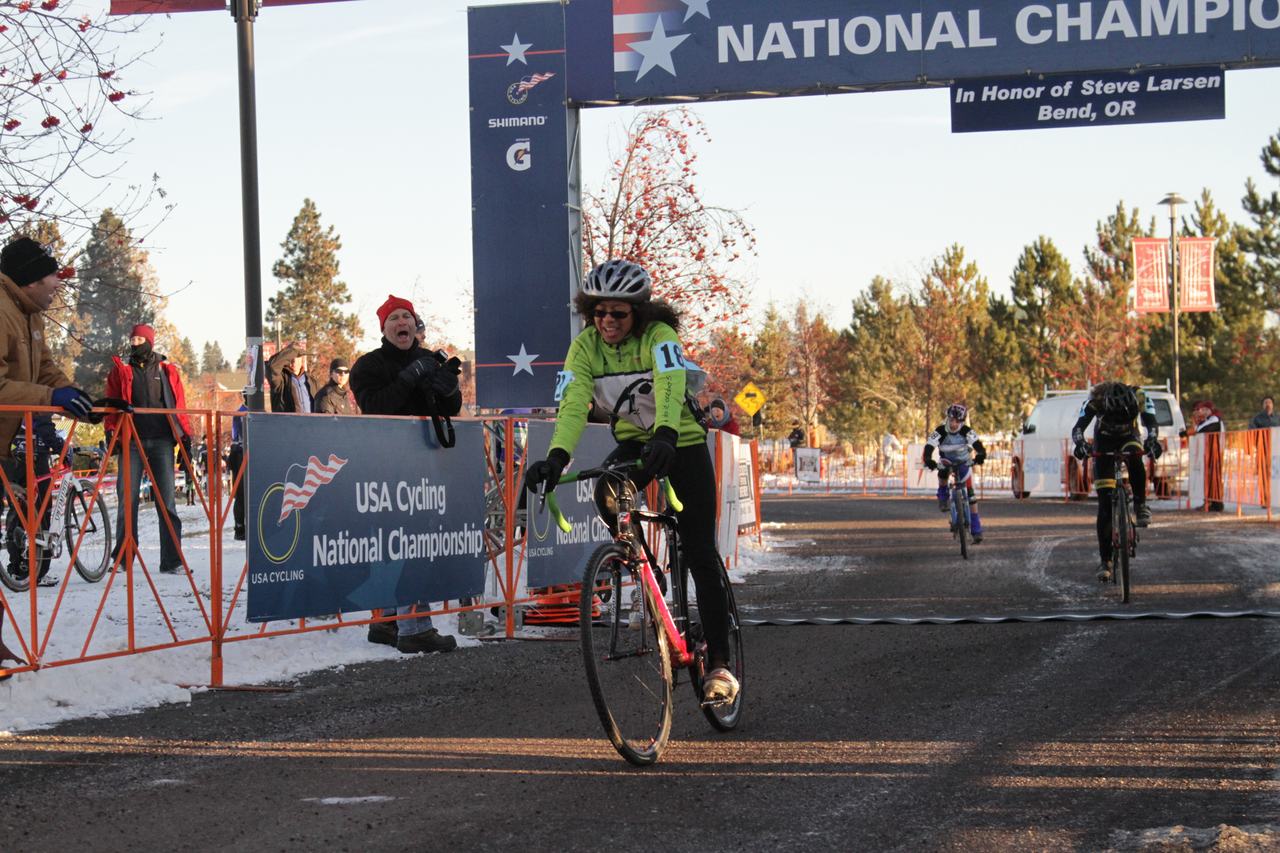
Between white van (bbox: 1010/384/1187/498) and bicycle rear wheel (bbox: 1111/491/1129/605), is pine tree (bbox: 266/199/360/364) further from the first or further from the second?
bicycle rear wheel (bbox: 1111/491/1129/605)

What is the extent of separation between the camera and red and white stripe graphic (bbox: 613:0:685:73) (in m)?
15.6

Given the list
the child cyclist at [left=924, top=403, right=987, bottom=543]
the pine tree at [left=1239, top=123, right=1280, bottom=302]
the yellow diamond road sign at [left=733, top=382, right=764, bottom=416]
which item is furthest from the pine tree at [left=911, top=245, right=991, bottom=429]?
the child cyclist at [left=924, top=403, right=987, bottom=543]

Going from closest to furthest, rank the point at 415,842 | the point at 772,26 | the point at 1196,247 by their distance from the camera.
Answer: the point at 415,842 → the point at 772,26 → the point at 1196,247

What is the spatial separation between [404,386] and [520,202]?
6.48 metres

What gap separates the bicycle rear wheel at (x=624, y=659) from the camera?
18.5ft

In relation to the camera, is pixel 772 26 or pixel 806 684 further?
pixel 772 26

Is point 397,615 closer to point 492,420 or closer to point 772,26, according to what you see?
point 492,420

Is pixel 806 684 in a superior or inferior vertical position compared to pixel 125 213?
inferior

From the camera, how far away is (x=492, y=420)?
10.3 metres

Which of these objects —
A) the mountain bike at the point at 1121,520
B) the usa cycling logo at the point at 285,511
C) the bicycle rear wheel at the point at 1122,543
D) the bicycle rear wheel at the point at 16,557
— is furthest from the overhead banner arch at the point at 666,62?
the usa cycling logo at the point at 285,511

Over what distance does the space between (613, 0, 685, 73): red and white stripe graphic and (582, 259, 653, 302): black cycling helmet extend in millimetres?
9868

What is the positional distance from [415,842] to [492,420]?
574cm

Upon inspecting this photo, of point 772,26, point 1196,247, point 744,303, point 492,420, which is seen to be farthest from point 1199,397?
point 492,420

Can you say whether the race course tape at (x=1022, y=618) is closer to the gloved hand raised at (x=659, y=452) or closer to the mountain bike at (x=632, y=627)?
the mountain bike at (x=632, y=627)
